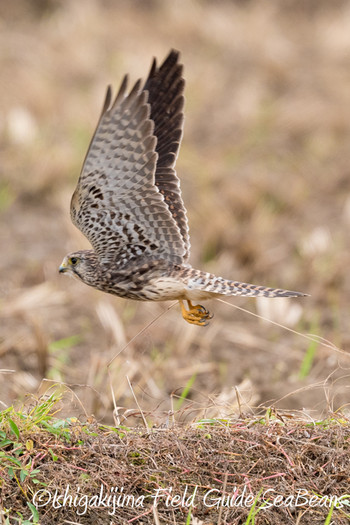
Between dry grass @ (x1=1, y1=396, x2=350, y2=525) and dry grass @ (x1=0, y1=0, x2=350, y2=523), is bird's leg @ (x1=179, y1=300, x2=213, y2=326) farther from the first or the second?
dry grass @ (x1=1, y1=396, x2=350, y2=525)

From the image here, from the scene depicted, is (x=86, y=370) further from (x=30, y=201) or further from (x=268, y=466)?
(x=30, y=201)

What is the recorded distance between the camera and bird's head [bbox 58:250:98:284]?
454 centimetres

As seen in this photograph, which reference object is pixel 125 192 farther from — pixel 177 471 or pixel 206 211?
pixel 206 211

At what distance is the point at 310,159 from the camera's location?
10.4 meters

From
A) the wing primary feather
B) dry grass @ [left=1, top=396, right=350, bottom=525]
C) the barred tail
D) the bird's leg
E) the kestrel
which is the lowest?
dry grass @ [left=1, top=396, right=350, bottom=525]

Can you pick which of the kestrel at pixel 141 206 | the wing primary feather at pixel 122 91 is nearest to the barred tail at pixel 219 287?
the kestrel at pixel 141 206

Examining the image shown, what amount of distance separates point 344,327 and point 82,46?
7633 millimetres

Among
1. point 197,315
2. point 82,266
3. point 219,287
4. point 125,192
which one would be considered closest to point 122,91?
point 125,192

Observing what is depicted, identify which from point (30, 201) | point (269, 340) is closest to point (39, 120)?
point (30, 201)

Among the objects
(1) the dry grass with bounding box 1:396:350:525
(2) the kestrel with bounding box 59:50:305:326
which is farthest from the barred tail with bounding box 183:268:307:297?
(1) the dry grass with bounding box 1:396:350:525

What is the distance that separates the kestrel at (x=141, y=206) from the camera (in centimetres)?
425

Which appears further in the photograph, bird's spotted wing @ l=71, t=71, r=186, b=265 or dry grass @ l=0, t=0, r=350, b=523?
dry grass @ l=0, t=0, r=350, b=523

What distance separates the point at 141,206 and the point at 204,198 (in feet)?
14.5

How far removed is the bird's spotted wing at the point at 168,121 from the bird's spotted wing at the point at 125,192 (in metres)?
0.15
